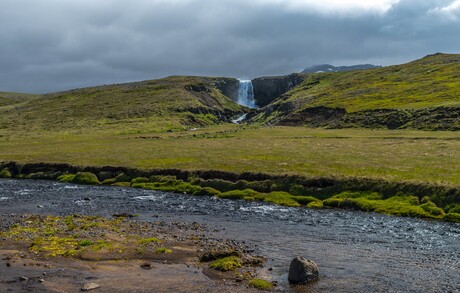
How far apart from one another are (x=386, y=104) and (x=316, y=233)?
354 feet

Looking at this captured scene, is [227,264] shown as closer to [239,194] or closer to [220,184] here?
[239,194]

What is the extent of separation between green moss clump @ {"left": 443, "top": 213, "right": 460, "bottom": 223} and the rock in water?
20.3 metres

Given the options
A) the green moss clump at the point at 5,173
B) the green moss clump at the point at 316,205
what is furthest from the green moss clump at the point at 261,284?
the green moss clump at the point at 5,173

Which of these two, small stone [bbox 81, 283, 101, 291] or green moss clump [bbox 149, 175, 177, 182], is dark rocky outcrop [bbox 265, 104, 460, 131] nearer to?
green moss clump [bbox 149, 175, 177, 182]

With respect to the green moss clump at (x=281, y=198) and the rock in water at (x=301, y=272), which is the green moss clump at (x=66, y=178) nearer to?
the green moss clump at (x=281, y=198)

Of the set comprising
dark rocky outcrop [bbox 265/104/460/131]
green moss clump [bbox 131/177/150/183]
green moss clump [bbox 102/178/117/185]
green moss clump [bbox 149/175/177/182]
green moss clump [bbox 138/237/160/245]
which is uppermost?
dark rocky outcrop [bbox 265/104/460/131]

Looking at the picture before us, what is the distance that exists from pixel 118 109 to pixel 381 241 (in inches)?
6615

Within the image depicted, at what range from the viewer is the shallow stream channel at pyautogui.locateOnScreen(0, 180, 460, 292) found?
26531 mm

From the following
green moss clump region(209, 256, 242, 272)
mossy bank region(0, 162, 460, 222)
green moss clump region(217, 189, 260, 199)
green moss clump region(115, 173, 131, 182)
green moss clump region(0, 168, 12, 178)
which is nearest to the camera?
green moss clump region(209, 256, 242, 272)

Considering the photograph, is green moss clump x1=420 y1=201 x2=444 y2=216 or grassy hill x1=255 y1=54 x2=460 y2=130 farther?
grassy hill x1=255 y1=54 x2=460 y2=130

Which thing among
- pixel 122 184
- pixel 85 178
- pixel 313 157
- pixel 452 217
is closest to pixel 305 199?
pixel 452 217

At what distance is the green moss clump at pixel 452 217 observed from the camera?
40.0 m

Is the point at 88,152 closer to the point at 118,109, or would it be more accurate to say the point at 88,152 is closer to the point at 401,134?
the point at 401,134

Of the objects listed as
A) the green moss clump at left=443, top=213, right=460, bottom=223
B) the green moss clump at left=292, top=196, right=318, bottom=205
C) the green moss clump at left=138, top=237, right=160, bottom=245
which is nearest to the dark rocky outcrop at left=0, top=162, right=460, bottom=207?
the green moss clump at left=292, top=196, right=318, bottom=205
